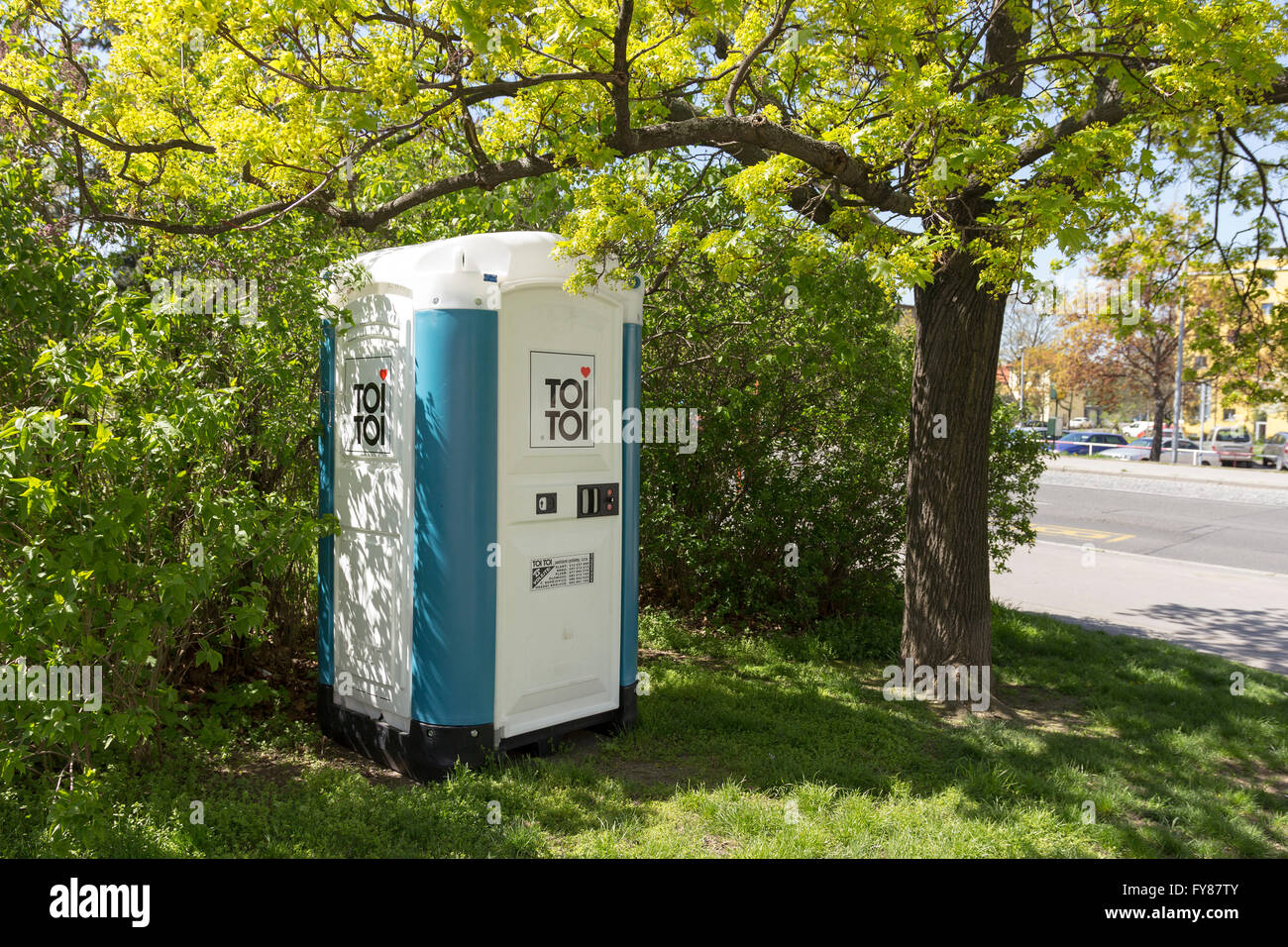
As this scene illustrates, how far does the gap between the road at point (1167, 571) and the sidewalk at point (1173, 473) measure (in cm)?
368

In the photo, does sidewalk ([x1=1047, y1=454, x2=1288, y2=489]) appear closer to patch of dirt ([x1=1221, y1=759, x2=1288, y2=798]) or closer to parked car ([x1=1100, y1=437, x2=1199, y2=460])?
parked car ([x1=1100, y1=437, x2=1199, y2=460])

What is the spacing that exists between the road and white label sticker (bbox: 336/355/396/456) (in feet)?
21.9

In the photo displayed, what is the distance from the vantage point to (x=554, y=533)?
4848 millimetres

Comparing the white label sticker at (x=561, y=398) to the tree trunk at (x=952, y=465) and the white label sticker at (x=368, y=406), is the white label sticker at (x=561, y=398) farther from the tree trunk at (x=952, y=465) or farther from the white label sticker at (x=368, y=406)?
the tree trunk at (x=952, y=465)

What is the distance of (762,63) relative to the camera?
579 centimetres

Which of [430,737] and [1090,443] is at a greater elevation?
[1090,443]

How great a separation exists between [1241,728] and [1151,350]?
30.7 m

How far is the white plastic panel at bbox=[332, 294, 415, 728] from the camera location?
456 centimetres

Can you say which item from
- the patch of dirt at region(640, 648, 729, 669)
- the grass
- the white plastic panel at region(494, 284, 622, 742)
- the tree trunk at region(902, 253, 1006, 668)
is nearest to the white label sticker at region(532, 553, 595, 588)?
the white plastic panel at region(494, 284, 622, 742)

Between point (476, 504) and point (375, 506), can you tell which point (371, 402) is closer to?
point (375, 506)

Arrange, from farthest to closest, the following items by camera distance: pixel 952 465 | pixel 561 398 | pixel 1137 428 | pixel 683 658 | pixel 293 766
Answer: pixel 1137 428 → pixel 683 658 → pixel 952 465 → pixel 561 398 → pixel 293 766

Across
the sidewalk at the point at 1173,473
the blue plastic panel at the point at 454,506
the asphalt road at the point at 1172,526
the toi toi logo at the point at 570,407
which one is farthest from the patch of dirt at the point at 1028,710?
the sidewalk at the point at 1173,473

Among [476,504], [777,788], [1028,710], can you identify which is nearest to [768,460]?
[1028,710]

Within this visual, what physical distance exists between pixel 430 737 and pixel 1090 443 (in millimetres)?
40428
